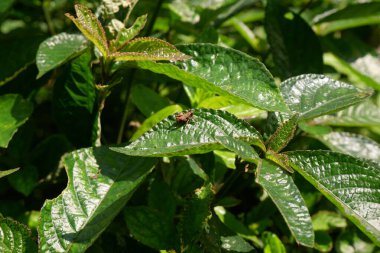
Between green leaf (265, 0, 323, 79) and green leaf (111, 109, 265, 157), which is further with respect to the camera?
green leaf (265, 0, 323, 79)

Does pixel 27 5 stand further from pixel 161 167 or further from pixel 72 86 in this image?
pixel 161 167

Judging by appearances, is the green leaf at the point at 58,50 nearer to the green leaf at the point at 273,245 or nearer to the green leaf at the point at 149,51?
the green leaf at the point at 149,51

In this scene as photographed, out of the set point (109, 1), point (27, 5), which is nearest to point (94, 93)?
point (109, 1)

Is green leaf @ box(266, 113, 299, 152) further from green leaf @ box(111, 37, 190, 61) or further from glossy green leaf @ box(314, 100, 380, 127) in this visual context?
glossy green leaf @ box(314, 100, 380, 127)

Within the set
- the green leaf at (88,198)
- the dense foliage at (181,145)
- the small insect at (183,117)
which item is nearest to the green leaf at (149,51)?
the dense foliage at (181,145)

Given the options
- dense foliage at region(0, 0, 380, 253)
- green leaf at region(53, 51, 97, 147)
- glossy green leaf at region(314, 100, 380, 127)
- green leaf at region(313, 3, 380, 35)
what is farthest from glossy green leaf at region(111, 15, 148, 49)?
green leaf at region(313, 3, 380, 35)

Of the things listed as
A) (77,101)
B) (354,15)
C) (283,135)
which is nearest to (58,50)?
(77,101)

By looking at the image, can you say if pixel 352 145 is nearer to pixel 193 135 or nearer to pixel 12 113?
pixel 193 135
